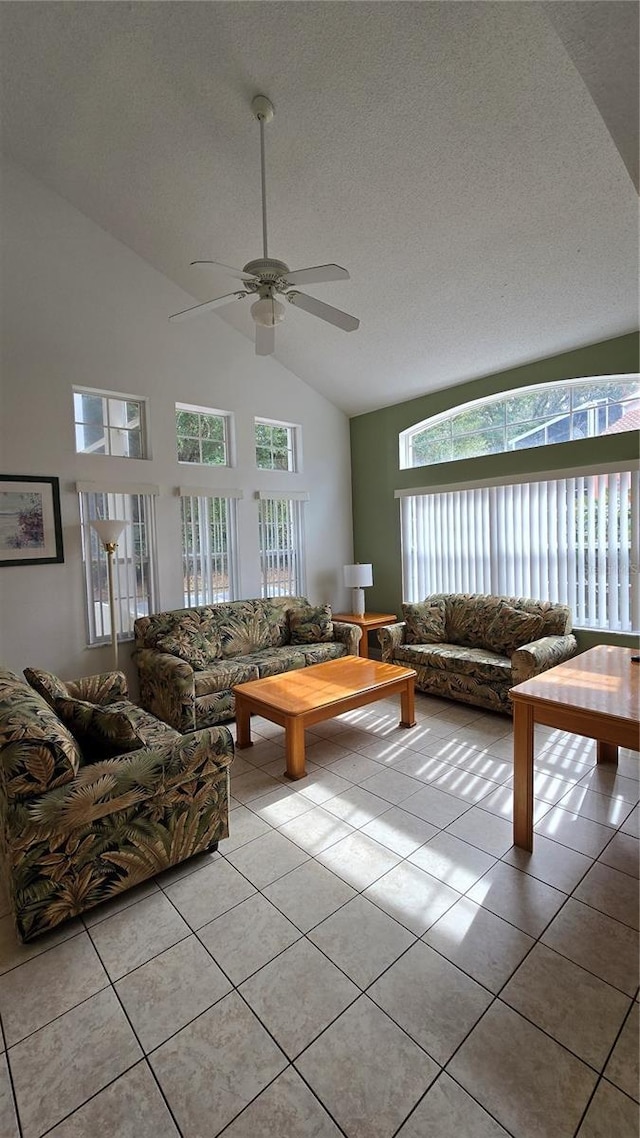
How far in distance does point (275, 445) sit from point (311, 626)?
2.06 metres

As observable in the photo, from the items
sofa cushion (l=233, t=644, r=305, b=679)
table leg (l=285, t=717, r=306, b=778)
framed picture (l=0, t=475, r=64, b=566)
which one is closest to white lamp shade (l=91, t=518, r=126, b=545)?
framed picture (l=0, t=475, r=64, b=566)

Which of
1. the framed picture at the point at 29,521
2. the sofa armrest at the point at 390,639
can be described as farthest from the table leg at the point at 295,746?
the framed picture at the point at 29,521

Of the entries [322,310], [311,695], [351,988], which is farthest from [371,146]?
[351,988]

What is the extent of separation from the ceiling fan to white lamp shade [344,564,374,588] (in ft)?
9.64

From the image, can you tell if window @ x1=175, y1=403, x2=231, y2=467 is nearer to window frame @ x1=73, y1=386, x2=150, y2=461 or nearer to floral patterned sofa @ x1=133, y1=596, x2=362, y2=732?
window frame @ x1=73, y1=386, x2=150, y2=461

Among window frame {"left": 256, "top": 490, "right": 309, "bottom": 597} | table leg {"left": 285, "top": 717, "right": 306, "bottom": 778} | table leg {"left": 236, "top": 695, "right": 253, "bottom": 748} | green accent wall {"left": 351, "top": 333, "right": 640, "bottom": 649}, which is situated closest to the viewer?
table leg {"left": 285, "top": 717, "right": 306, "bottom": 778}

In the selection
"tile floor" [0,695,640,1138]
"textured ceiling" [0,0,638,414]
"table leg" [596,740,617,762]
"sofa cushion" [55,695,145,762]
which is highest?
"textured ceiling" [0,0,638,414]

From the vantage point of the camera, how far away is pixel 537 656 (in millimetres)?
3605

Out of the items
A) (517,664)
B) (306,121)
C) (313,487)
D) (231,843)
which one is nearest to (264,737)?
(231,843)

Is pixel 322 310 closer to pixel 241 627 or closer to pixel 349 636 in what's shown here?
pixel 241 627

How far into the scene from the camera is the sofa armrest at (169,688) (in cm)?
362

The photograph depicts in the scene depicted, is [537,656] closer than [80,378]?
Yes

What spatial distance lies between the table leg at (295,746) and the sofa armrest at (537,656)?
1.73 metres

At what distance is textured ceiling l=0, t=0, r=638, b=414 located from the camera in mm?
2350
